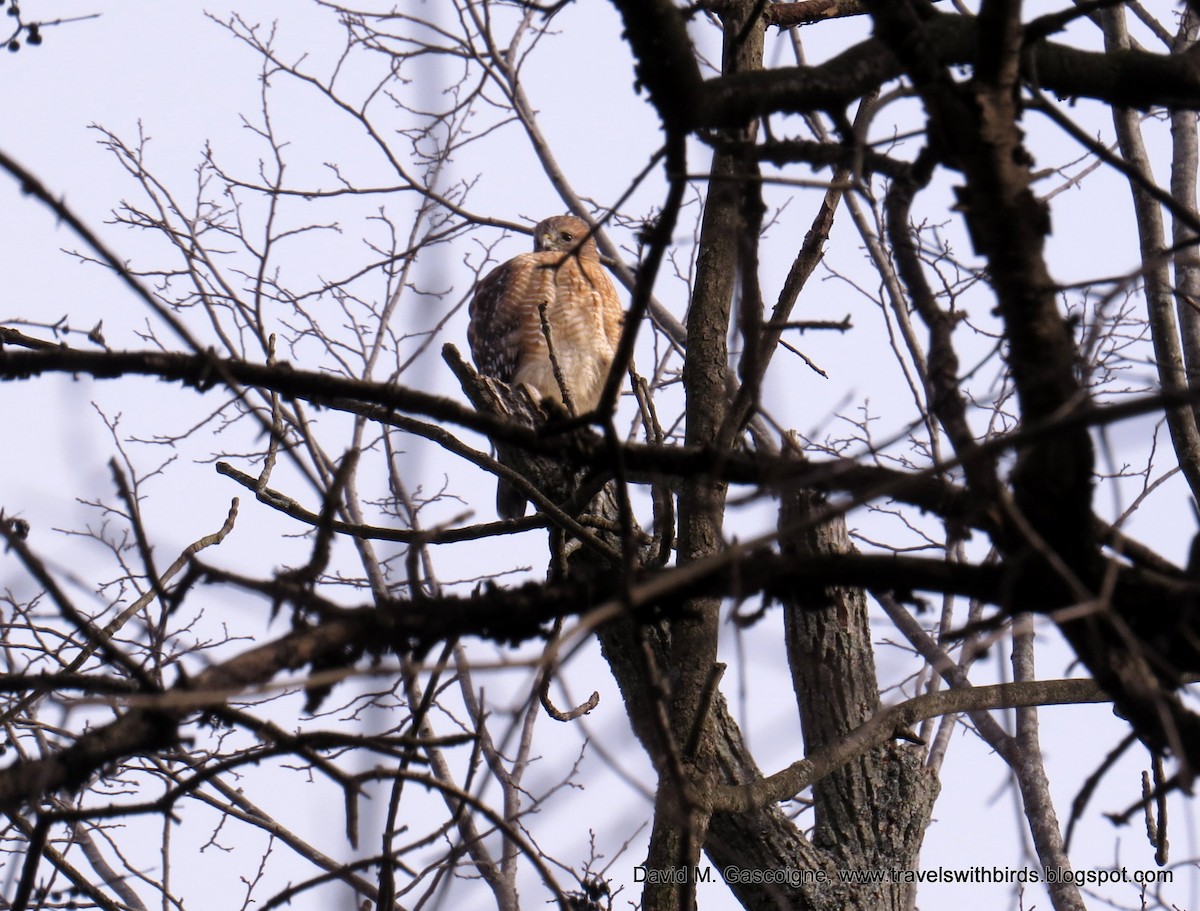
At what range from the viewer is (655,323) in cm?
951

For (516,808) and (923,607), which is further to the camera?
(516,808)

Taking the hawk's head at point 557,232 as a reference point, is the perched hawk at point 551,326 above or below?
below

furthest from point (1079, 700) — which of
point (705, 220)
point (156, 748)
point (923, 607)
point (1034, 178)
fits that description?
point (156, 748)

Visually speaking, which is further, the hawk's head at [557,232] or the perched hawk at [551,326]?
the hawk's head at [557,232]

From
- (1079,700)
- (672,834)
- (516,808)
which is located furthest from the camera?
(516,808)

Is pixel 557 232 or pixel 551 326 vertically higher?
pixel 557 232

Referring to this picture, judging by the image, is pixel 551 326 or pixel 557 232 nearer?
pixel 551 326

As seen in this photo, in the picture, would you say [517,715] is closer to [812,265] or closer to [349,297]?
[812,265]

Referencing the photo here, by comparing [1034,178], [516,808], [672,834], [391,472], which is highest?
[391,472]

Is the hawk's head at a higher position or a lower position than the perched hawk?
higher

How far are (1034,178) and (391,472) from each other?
7228 millimetres

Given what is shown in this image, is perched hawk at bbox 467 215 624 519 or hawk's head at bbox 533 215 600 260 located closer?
perched hawk at bbox 467 215 624 519

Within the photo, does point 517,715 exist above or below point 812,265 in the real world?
below

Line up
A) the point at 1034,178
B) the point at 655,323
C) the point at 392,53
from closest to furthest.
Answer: the point at 1034,178 < the point at 392,53 < the point at 655,323
